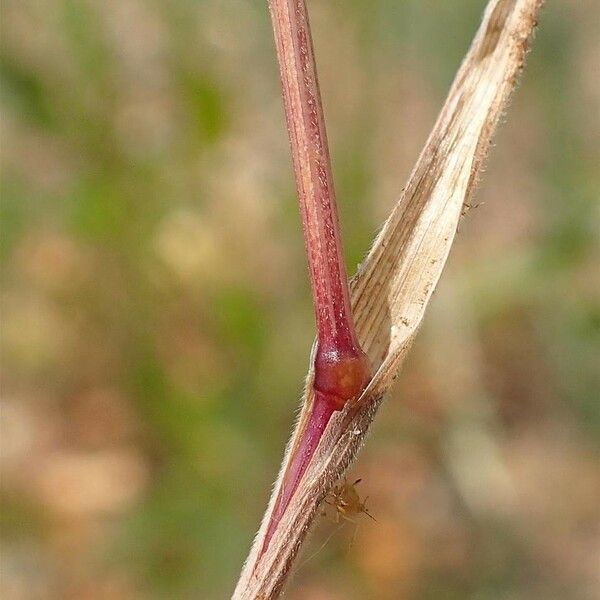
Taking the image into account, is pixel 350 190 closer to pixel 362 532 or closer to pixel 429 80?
pixel 429 80

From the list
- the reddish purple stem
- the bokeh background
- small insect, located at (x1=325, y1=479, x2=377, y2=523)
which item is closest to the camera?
the reddish purple stem

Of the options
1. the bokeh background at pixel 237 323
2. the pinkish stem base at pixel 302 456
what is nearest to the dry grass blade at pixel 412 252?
the pinkish stem base at pixel 302 456

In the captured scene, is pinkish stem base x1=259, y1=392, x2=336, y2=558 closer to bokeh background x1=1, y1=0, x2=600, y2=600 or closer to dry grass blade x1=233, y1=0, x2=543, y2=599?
dry grass blade x1=233, y1=0, x2=543, y2=599

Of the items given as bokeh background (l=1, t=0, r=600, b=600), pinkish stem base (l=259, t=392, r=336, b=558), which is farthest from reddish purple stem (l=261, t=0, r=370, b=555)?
bokeh background (l=1, t=0, r=600, b=600)

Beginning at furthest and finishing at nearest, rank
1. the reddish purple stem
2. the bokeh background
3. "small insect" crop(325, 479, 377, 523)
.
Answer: the bokeh background < "small insect" crop(325, 479, 377, 523) < the reddish purple stem

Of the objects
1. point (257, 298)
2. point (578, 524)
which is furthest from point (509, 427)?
point (257, 298)

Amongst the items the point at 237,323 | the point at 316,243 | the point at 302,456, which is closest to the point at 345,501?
the point at 302,456

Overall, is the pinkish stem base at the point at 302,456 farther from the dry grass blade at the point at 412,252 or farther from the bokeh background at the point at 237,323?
the bokeh background at the point at 237,323
